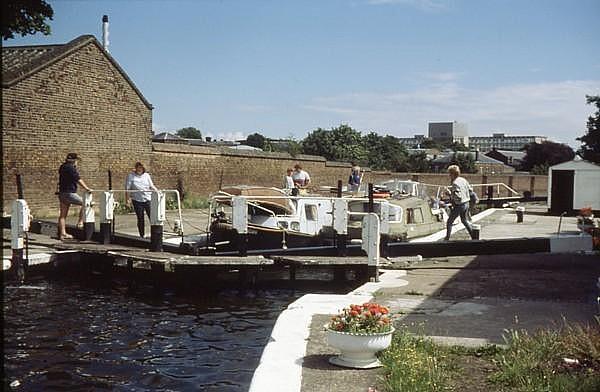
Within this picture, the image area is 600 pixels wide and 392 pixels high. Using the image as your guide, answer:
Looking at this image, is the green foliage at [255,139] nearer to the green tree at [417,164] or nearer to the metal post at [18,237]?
the green tree at [417,164]

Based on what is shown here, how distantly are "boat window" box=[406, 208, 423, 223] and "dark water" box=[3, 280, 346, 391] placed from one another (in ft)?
18.2

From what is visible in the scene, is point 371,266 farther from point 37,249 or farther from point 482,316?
point 37,249

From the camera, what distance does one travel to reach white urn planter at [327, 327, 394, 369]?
6102 millimetres

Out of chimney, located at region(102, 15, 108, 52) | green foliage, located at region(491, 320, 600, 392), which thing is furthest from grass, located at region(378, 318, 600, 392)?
chimney, located at region(102, 15, 108, 52)

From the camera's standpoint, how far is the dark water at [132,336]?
28.2 feet

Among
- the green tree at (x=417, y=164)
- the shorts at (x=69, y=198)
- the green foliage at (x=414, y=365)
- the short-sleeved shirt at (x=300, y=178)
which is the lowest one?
the green foliage at (x=414, y=365)

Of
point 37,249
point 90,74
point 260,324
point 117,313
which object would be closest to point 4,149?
point 90,74

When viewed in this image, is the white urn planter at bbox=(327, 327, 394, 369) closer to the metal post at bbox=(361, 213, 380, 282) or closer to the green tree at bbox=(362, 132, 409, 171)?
the metal post at bbox=(361, 213, 380, 282)

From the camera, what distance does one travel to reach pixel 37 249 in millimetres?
15492

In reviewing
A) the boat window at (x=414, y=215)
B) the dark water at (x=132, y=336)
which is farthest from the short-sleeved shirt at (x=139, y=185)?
the boat window at (x=414, y=215)

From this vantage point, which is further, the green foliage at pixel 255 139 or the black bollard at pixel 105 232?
the green foliage at pixel 255 139

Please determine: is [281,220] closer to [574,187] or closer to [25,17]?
[25,17]

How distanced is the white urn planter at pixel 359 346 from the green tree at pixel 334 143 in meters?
68.8

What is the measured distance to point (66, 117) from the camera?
2439cm
